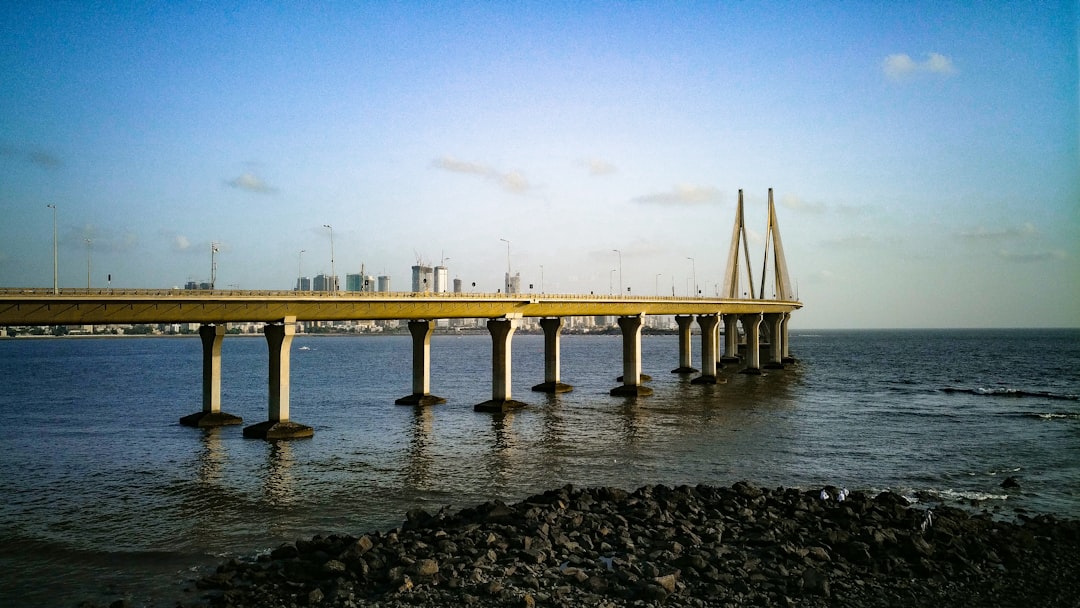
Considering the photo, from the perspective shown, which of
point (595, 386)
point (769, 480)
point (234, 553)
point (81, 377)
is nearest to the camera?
point (234, 553)

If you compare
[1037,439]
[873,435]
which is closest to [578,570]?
[873,435]

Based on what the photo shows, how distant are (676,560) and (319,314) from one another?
35.8 m

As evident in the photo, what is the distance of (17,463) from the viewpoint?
3975 cm

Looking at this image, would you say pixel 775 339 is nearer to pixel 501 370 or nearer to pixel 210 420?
pixel 501 370

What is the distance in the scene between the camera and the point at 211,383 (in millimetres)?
52375

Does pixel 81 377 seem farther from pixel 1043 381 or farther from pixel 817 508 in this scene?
pixel 1043 381

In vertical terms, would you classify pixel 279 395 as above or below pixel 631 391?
above

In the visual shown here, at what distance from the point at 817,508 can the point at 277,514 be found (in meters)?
19.4

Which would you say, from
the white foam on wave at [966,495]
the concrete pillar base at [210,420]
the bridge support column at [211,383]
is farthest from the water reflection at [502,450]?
the bridge support column at [211,383]

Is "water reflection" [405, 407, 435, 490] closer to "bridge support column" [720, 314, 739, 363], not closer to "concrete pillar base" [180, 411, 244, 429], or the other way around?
"concrete pillar base" [180, 411, 244, 429]

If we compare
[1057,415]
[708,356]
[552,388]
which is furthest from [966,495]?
[708,356]

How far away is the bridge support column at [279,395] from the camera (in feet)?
154

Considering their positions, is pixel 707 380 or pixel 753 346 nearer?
pixel 707 380

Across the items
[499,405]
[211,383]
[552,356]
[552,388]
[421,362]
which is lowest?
[552,388]
